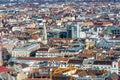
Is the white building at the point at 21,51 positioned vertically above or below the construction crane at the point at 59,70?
below

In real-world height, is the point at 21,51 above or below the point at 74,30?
below

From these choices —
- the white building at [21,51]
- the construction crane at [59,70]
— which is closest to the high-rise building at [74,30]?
the white building at [21,51]

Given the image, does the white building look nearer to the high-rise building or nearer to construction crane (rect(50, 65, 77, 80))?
construction crane (rect(50, 65, 77, 80))

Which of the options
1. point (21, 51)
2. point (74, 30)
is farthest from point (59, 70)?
point (74, 30)

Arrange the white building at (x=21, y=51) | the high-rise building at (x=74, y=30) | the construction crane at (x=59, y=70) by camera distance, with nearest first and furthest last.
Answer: the construction crane at (x=59, y=70)
the white building at (x=21, y=51)
the high-rise building at (x=74, y=30)

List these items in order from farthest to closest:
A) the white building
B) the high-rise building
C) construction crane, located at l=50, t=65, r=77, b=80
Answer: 1. the high-rise building
2. the white building
3. construction crane, located at l=50, t=65, r=77, b=80

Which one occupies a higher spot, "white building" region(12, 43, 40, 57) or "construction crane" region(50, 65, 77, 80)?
"construction crane" region(50, 65, 77, 80)

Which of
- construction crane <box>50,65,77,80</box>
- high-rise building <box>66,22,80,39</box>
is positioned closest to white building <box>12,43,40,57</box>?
construction crane <box>50,65,77,80</box>

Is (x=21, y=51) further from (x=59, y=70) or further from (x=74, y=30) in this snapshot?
(x=74, y=30)

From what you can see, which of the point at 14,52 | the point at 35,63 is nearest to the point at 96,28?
the point at 14,52

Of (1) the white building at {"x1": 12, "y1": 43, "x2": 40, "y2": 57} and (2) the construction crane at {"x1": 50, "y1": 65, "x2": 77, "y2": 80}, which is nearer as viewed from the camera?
(2) the construction crane at {"x1": 50, "y1": 65, "x2": 77, "y2": 80}

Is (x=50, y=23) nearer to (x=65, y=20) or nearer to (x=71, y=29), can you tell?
(x=65, y=20)

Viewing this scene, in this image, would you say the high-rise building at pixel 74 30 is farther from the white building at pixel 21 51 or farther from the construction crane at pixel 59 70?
the construction crane at pixel 59 70
